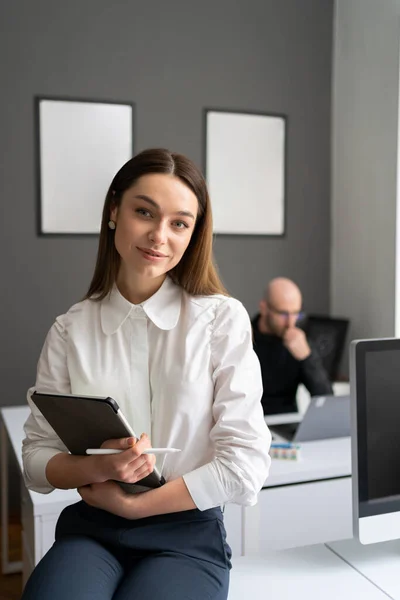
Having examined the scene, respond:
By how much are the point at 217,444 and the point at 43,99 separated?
2.40m

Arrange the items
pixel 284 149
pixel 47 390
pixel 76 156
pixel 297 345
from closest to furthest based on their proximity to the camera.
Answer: pixel 47 390, pixel 297 345, pixel 76 156, pixel 284 149

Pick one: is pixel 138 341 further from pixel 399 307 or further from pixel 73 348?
pixel 399 307

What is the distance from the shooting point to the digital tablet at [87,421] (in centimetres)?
103

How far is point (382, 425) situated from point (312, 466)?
65cm

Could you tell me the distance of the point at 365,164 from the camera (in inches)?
135

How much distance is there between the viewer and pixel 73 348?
1.32 meters

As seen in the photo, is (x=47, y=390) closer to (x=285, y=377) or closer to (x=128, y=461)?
(x=128, y=461)

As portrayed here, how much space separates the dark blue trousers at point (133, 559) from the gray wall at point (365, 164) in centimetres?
227

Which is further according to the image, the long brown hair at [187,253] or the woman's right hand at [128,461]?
the long brown hair at [187,253]

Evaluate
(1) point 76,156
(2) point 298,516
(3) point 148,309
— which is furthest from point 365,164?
A: (3) point 148,309

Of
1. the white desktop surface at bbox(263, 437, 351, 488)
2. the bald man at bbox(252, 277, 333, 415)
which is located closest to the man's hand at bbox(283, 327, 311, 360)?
the bald man at bbox(252, 277, 333, 415)

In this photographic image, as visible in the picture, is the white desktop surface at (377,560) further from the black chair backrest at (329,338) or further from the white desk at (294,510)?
the black chair backrest at (329,338)

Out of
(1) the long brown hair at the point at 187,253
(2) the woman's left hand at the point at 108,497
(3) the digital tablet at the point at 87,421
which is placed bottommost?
(2) the woman's left hand at the point at 108,497

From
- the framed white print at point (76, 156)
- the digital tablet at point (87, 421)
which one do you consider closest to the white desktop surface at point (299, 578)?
the digital tablet at point (87, 421)
